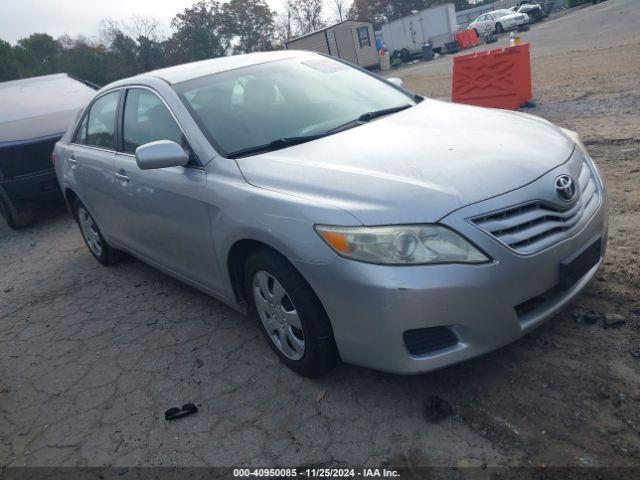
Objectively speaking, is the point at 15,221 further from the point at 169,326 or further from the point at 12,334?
the point at 169,326

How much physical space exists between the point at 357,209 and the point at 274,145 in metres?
0.97

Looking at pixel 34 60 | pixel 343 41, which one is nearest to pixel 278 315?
pixel 343 41

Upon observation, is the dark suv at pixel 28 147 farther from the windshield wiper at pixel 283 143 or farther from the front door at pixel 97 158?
the windshield wiper at pixel 283 143

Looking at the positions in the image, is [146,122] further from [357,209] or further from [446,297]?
[446,297]

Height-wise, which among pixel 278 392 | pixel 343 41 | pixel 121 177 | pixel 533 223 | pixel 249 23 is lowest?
pixel 278 392

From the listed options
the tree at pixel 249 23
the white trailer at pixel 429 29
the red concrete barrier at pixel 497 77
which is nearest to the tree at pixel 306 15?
the tree at pixel 249 23

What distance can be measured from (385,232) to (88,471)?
1.88 meters

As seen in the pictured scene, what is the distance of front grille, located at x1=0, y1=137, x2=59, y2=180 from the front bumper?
602 centimetres

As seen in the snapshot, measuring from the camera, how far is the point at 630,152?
5.52m

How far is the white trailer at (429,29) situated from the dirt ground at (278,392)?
32.5 m

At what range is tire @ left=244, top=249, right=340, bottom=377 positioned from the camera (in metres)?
2.66

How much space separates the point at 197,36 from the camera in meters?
45.0

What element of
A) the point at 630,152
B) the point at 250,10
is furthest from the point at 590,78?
the point at 250,10

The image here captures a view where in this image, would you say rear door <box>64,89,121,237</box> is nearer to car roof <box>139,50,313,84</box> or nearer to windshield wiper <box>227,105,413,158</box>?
car roof <box>139,50,313,84</box>
